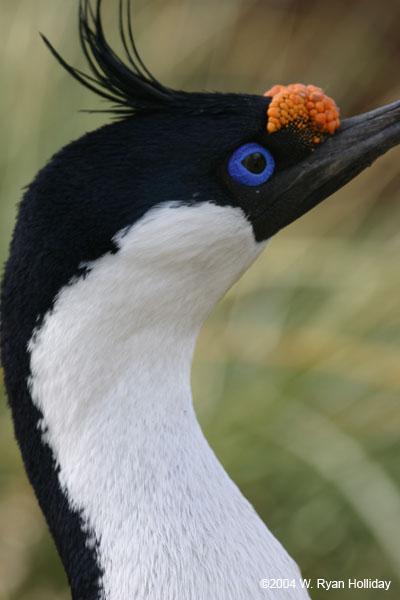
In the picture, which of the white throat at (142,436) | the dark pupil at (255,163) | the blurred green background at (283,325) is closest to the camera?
the white throat at (142,436)

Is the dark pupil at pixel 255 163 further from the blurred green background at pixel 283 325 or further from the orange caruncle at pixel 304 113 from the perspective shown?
the blurred green background at pixel 283 325

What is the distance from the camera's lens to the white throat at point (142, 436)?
120cm

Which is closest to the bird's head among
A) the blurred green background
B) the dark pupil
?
the dark pupil

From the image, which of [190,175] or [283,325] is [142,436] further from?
[283,325]

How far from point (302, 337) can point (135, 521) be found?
135 cm

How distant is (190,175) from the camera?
1249 millimetres

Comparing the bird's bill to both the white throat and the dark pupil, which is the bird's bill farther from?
the white throat

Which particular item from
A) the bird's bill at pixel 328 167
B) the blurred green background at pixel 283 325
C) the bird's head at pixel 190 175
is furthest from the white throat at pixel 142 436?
the blurred green background at pixel 283 325

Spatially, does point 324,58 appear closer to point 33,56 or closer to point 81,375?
point 33,56

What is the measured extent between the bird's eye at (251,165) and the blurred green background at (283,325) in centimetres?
115

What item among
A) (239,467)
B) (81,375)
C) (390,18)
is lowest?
(239,467)

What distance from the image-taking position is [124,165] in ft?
4.00

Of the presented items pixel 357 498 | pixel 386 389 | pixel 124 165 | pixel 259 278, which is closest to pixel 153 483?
pixel 124 165

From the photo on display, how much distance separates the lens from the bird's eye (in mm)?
1288
